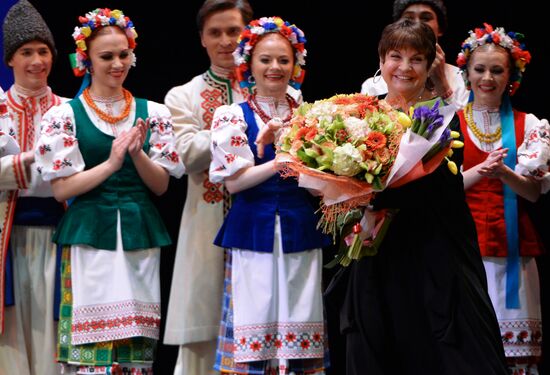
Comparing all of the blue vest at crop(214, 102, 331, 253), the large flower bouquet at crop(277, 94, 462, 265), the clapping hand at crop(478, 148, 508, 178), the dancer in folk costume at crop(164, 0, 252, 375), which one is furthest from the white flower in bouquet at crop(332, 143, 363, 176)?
the dancer in folk costume at crop(164, 0, 252, 375)

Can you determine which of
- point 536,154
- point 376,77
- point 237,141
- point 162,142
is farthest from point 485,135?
point 162,142

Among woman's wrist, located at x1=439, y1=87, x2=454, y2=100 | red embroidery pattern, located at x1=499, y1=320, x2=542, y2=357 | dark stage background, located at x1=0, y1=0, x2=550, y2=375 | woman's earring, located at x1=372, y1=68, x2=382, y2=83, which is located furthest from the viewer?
dark stage background, located at x1=0, y1=0, x2=550, y2=375

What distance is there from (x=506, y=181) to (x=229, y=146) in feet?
4.23

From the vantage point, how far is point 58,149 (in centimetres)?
479

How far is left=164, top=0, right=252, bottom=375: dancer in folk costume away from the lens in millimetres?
5379

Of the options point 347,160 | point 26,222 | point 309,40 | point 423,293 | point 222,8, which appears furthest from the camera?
point 309,40

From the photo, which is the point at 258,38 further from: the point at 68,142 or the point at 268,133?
the point at 68,142

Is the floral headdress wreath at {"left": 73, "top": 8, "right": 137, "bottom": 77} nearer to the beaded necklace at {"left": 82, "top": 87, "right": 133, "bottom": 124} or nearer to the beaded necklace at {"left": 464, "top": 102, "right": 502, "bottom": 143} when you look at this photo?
the beaded necklace at {"left": 82, "top": 87, "right": 133, "bottom": 124}

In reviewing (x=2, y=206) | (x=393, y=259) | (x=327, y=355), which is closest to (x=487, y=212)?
(x=327, y=355)

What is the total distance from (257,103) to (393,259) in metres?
1.32

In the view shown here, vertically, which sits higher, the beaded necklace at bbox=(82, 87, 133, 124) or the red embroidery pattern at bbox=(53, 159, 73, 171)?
the beaded necklace at bbox=(82, 87, 133, 124)

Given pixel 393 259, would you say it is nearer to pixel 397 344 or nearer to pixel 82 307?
pixel 397 344

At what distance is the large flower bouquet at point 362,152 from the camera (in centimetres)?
382

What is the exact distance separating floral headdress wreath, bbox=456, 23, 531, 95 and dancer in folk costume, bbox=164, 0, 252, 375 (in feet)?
3.58
